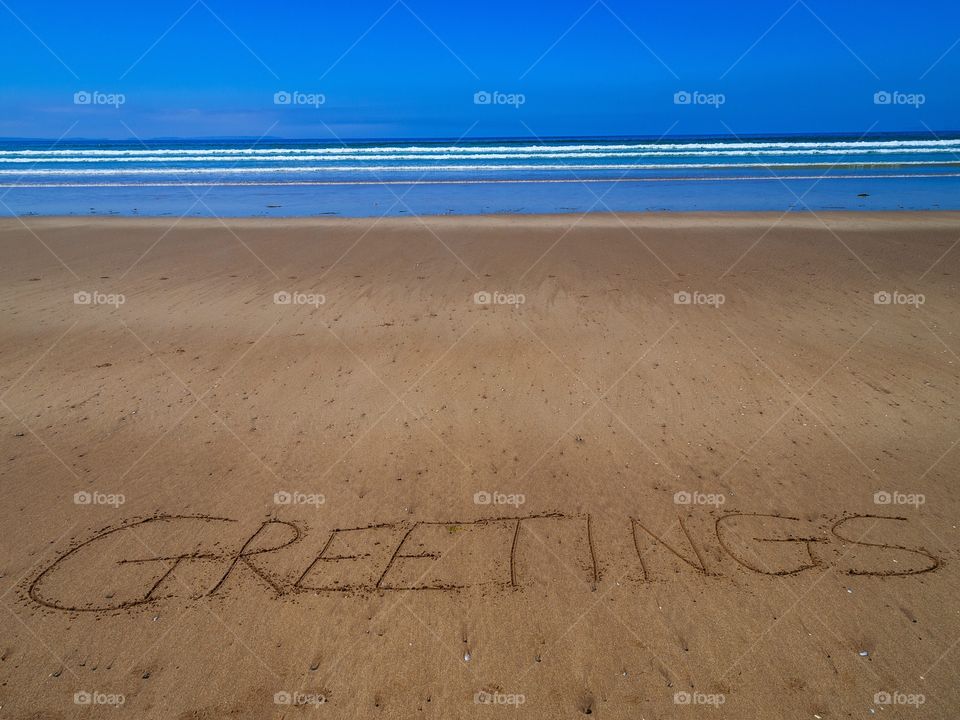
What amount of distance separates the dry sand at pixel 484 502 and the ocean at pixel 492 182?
10.4 m

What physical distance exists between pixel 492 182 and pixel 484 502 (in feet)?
75.5

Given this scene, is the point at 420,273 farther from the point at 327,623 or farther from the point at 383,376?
the point at 327,623

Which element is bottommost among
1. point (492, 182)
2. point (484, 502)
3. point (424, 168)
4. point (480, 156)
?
point (484, 502)

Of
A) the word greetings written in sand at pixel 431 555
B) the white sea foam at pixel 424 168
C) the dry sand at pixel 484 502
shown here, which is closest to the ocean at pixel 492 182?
the white sea foam at pixel 424 168

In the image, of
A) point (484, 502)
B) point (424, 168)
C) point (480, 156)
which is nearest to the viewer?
point (484, 502)

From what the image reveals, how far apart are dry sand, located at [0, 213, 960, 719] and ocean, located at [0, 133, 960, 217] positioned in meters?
10.4

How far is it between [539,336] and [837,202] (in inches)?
621

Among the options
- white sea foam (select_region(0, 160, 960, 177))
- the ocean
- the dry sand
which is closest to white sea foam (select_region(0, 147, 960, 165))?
the ocean

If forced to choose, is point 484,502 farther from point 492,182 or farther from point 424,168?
point 424,168

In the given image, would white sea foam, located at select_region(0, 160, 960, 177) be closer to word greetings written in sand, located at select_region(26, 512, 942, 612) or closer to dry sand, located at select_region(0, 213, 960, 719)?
dry sand, located at select_region(0, 213, 960, 719)

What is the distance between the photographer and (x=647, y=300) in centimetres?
905

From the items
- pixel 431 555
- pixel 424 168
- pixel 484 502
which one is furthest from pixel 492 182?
pixel 431 555

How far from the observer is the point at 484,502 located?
188 inches

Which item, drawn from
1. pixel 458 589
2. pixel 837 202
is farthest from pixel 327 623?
pixel 837 202
